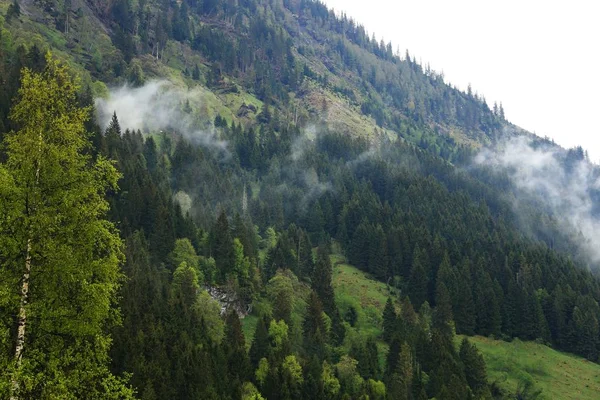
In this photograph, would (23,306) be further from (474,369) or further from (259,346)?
(474,369)

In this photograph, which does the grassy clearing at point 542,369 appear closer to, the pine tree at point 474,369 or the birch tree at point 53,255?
the pine tree at point 474,369

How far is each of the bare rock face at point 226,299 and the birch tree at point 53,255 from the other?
86515 millimetres

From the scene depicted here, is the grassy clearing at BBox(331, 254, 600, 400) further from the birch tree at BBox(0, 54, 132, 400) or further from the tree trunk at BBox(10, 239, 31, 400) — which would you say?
the tree trunk at BBox(10, 239, 31, 400)

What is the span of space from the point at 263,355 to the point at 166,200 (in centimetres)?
5247

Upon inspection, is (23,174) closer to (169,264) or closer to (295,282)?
(169,264)

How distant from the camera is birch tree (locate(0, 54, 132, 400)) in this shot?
17.5 metres

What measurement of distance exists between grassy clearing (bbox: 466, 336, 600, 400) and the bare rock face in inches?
2218

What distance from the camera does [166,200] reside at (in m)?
121

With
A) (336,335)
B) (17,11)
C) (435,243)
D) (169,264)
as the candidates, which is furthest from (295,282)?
(17,11)

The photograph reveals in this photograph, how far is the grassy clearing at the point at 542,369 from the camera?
321 ft

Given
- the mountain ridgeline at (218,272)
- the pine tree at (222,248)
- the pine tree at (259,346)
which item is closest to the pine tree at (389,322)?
the mountain ridgeline at (218,272)

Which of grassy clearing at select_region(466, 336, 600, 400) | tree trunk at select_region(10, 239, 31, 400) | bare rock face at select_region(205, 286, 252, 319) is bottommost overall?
bare rock face at select_region(205, 286, 252, 319)

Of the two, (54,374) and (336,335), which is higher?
(54,374)

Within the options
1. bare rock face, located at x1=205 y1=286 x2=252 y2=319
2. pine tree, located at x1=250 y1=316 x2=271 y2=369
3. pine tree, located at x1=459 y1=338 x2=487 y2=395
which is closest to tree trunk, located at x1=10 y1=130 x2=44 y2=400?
pine tree, located at x1=250 y1=316 x2=271 y2=369
